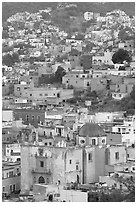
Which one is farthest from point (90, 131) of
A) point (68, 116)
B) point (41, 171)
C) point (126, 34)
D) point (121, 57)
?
point (126, 34)

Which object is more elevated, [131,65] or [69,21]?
[69,21]

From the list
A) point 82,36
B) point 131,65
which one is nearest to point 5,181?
point 131,65

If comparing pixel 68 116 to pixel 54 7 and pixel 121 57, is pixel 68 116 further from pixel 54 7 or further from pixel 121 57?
pixel 54 7

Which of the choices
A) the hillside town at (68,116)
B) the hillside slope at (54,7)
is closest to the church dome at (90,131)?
the hillside town at (68,116)

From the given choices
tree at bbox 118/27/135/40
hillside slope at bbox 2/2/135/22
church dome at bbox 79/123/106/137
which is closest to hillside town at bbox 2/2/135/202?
church dome at bbox 79/123/106/137

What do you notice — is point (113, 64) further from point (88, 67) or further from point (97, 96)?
point (97, 96)

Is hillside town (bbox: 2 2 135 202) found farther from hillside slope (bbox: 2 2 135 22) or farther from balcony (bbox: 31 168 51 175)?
hillside slope (bbox: 2 2 135 22)
